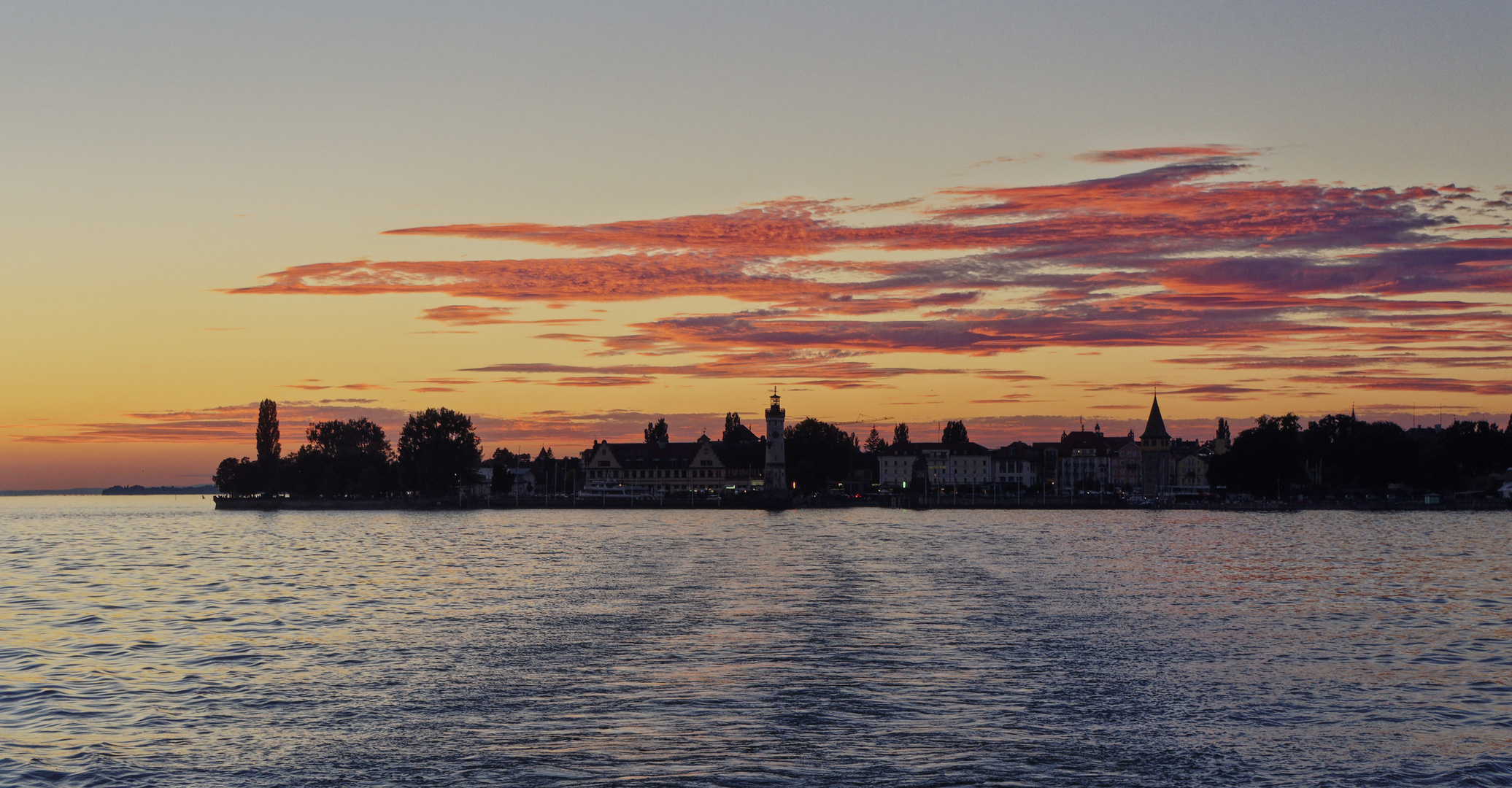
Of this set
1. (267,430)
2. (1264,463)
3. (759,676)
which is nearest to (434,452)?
(267,430)

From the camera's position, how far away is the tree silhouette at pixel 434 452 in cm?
18588

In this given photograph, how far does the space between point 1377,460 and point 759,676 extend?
18095 centimetres

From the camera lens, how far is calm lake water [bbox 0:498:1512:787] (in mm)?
15562

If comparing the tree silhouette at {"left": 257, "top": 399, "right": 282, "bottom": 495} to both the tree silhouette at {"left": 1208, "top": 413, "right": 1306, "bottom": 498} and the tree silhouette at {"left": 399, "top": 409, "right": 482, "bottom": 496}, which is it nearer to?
the tree silhouette at {"left": 399, "top": 409, "right": 482, "bottom": 496}

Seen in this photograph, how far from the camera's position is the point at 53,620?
33812 millimetres

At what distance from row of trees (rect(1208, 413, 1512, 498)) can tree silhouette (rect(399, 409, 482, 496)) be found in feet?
391

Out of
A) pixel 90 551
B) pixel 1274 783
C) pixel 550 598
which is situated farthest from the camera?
pixel 90 551

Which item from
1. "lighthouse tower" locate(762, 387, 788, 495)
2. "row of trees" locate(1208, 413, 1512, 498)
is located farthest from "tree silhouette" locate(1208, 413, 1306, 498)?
"lighthouse tower" locate(762, 387, 788, 495)

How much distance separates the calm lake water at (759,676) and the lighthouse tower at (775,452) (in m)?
125

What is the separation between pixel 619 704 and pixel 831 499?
176m

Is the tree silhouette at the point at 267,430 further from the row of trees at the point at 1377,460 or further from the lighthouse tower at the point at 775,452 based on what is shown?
the row of trees at the point at 1377,460

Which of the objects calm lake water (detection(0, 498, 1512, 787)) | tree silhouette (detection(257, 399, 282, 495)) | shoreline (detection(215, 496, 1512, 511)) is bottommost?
shoreline (detection(215, 496, 1512, 511))

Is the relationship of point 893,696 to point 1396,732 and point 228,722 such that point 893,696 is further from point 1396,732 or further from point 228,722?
point 228,722

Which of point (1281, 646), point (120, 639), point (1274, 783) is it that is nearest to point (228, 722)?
point (120, 639)
